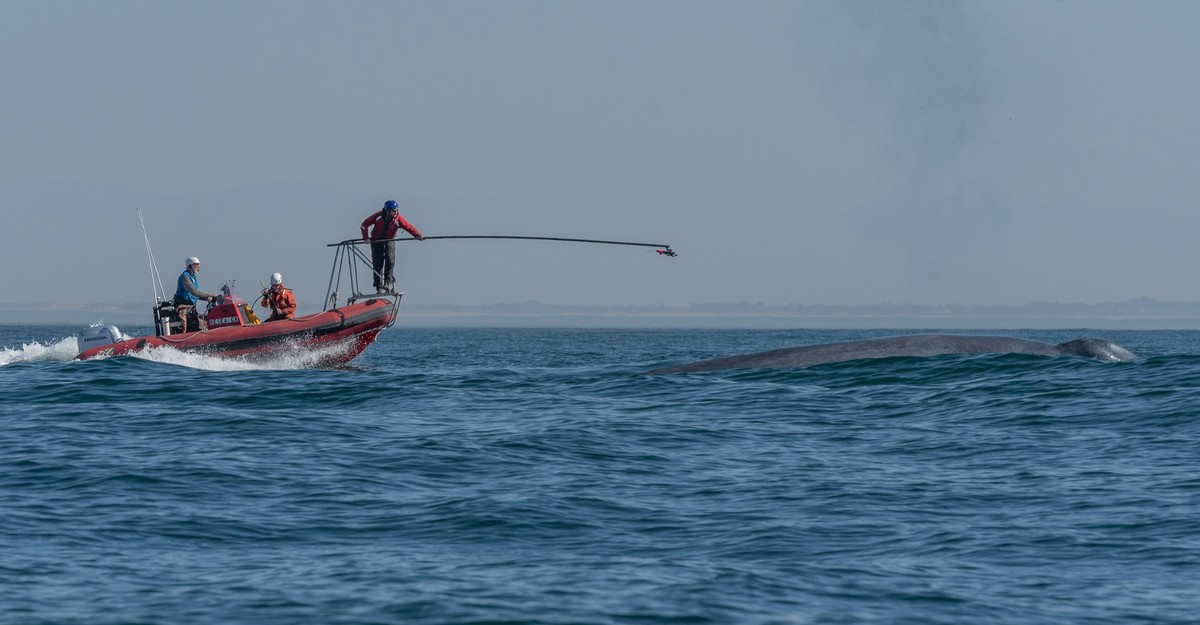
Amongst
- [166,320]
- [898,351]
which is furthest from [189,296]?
[898,351]

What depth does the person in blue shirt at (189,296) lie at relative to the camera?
2783 centimetres

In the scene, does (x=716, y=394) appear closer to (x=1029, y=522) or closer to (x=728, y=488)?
(x=728, y=488)

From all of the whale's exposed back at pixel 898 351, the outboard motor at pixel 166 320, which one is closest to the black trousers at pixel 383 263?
the outboard motor at pixel 166 320

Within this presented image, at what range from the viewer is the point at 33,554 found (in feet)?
32.1

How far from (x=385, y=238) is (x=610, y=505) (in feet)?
57.6

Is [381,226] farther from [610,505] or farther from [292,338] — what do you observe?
[610,505]

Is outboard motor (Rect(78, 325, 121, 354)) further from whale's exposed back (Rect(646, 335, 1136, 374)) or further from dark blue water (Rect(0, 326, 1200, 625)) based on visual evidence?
whale's exposed back (Rect(646, 335, 1136, 374))

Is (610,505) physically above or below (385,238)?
below

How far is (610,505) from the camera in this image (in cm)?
1180

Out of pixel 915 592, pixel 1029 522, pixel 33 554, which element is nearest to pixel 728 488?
pixel 1029 522

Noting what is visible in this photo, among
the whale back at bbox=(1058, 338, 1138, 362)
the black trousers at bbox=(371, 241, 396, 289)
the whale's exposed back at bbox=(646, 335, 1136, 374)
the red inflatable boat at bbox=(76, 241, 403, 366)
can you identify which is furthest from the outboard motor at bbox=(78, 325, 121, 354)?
the whale back at bbox=(1058, 338, 1138, 362)

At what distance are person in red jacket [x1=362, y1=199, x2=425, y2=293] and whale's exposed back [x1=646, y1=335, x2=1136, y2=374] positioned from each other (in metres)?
6.97

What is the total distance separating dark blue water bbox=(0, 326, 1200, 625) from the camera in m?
8.41

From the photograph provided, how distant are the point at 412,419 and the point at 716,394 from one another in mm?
5395
